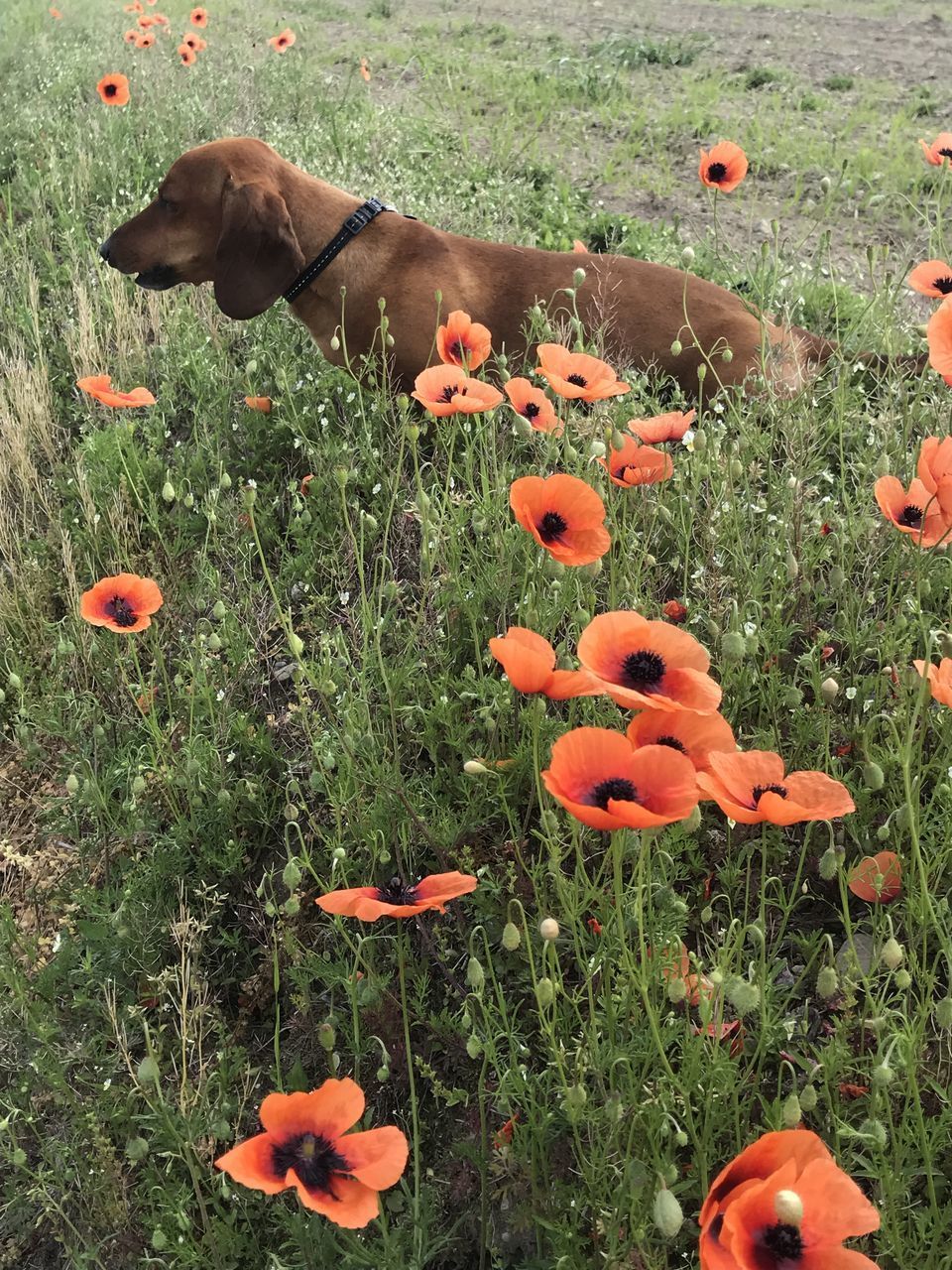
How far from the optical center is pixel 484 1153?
172cm

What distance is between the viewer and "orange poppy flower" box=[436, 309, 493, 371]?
2.67 m

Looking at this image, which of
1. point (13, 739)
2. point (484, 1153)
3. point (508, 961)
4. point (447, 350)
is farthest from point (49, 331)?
point (484, 1153)

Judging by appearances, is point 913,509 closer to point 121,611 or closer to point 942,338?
point 942,338

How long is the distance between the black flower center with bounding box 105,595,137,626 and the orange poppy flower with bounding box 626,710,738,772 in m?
1.27

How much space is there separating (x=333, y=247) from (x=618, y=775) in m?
3.22

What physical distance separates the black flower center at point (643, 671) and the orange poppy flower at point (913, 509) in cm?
64

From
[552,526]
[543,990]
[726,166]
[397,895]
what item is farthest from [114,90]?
[543,990]

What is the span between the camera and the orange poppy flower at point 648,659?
4.98 feet

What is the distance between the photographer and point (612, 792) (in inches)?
55.2

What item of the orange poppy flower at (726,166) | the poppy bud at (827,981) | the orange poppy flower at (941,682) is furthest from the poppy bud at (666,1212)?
the orange poppy flower at (726,166)

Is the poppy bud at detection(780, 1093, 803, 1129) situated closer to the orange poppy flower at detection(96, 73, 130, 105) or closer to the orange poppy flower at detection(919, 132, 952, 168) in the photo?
the orange poppy flower at detection(919, 132, 952, 168)

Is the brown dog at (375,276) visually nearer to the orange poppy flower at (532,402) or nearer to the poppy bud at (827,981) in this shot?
the orange poppy flower at (532,402)

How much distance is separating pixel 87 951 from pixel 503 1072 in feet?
3.24

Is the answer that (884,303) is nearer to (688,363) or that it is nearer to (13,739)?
(688,363)
